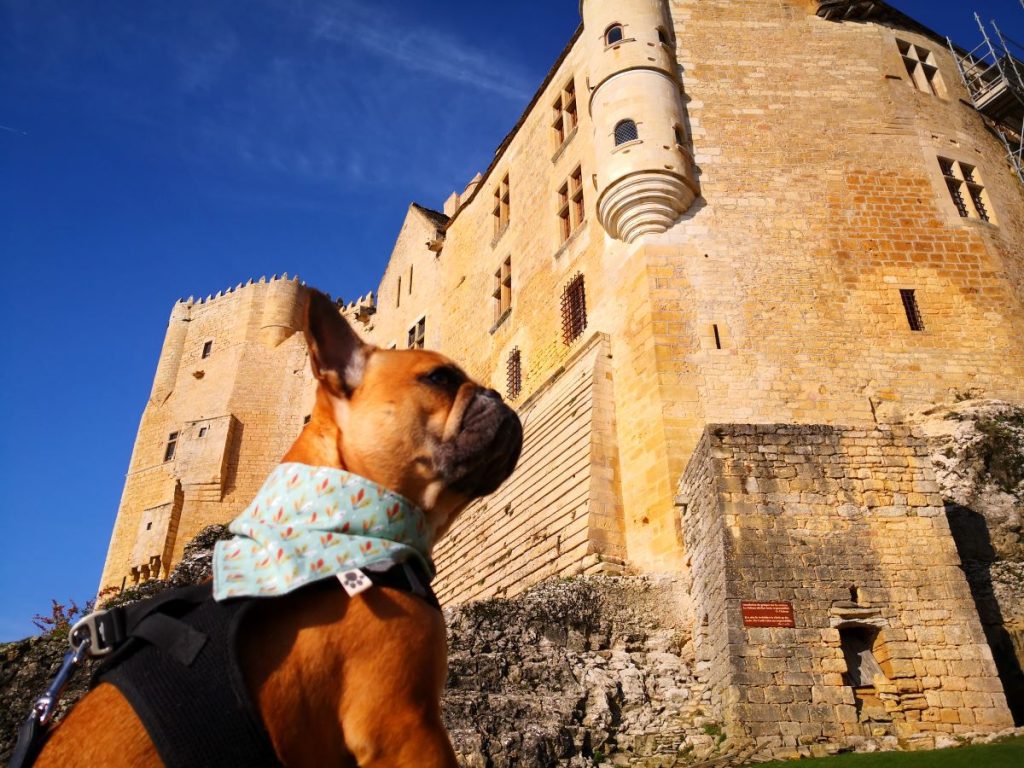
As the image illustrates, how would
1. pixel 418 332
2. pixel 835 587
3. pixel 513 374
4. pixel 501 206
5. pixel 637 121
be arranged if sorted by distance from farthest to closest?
pixel 418 332, pixel 501 206, pixel 513 374, pixel 637 121, pixel 835 587

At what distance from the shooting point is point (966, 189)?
54.3ft

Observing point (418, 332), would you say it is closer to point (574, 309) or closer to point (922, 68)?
point (574, 309)

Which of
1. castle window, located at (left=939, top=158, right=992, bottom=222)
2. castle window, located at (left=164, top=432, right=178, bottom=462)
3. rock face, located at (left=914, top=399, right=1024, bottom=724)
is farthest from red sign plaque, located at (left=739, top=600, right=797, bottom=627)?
castle window, located at (left=164, top=432, right=178, bottom=462)

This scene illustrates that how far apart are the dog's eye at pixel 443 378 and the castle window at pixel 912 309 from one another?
14.3 metres

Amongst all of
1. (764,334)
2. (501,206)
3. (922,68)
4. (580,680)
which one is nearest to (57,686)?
(580,680)

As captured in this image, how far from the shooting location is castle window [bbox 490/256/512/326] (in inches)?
825

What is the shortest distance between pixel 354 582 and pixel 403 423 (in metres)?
0.47

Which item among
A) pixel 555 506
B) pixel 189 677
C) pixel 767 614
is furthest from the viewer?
pixel 555 506

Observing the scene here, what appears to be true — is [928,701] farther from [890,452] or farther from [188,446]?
[188,446]

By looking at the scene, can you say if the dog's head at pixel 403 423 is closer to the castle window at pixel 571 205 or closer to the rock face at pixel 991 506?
the rock face at pixel 991 506

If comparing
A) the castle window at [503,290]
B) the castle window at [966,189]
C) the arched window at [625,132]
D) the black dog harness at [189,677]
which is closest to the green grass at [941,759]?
the black dog harness at [189,677]

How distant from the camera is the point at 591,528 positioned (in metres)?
12.7

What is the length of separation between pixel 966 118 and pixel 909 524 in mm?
13447

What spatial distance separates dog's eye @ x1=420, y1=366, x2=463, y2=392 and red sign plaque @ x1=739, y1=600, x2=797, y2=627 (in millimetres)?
6581
